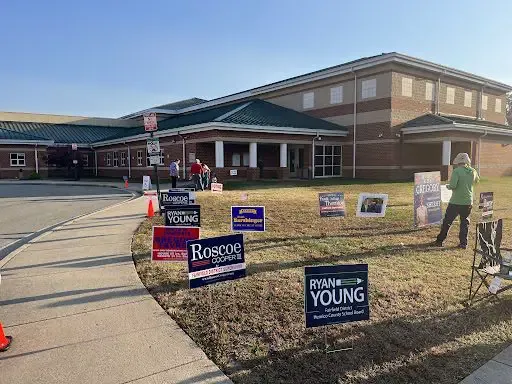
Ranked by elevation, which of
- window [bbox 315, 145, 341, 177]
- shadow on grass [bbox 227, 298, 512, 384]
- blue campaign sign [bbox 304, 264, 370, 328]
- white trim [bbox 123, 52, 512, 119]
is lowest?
shadow on grass [bbox 227, 298, 512, 384]

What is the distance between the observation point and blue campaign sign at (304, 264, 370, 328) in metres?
3.61

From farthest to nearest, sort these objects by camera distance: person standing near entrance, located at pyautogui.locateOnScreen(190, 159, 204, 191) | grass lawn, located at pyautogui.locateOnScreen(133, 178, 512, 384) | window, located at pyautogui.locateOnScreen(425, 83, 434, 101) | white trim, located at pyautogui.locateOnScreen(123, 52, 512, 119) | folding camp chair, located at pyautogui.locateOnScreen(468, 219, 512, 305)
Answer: window, located at pyautogui.locateOnScreen(425, 83, 434, 101) → white trim, located at pyautogui.locateOnScreen(123, 52, 512, 119) → person standing near entrance, located at pyautogui.locateOnScreen(190, 159, 204, 191) → folding camp chair, located at pyautogui.locateOnScreen(468, 219, 512, 305) → grass lawn, located at pyautogui.locateOnScreen(133, 178, 512, 384)

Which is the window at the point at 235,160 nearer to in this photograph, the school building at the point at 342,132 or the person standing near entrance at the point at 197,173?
the school building at the point at 342,132

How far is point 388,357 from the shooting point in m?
3.55

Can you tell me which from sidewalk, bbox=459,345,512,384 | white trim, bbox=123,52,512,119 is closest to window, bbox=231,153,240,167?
white trim, bbox=123,52,512,119

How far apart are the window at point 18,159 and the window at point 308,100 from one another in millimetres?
27517

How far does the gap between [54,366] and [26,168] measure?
39928mm

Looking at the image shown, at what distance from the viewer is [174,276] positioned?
5.80 metres

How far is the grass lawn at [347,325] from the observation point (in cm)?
340

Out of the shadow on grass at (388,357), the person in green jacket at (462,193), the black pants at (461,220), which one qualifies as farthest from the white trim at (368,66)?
the shadow on grass at (388,357)

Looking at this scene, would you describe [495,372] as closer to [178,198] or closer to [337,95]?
[178,198]

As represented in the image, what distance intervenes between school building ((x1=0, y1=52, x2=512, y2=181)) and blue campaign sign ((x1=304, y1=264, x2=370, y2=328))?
20.0 meters

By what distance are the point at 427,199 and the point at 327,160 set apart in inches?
819

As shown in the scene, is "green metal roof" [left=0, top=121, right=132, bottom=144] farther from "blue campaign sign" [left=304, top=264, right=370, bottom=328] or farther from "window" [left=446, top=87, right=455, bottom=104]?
"blue campaign sign" [left=304, top=264, right=370, bottom=328]
